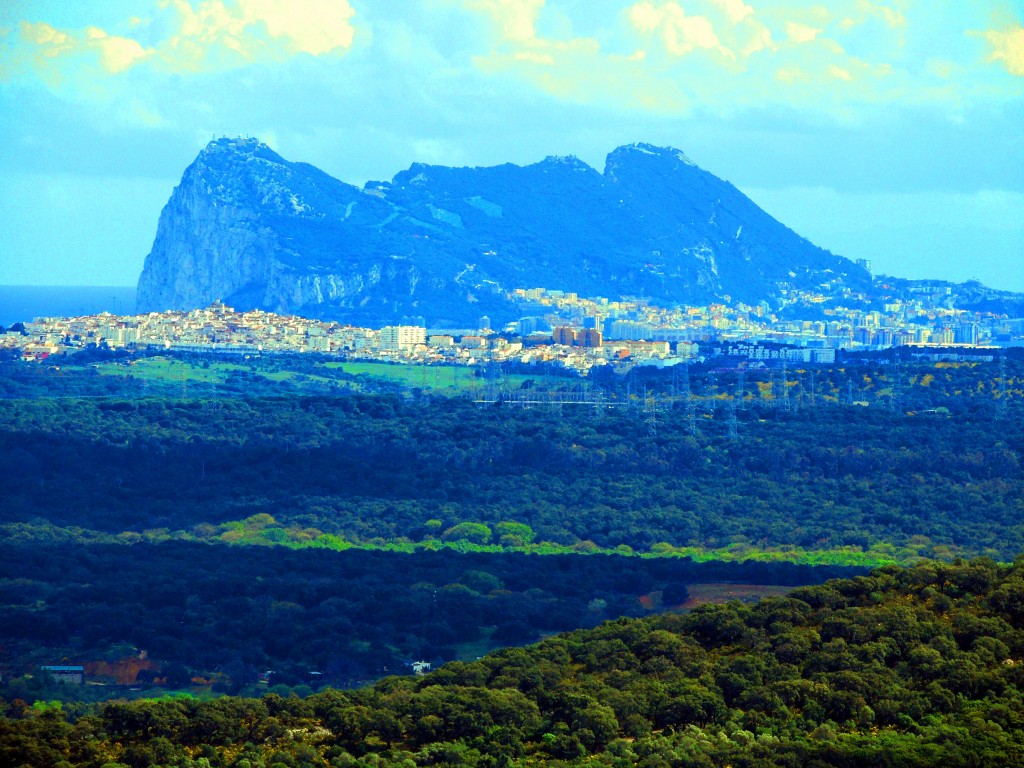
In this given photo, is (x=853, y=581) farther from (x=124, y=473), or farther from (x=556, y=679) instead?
(x=124, y=473)

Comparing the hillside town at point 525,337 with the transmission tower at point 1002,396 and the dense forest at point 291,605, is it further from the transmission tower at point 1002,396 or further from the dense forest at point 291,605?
the dense forest at point 291,605

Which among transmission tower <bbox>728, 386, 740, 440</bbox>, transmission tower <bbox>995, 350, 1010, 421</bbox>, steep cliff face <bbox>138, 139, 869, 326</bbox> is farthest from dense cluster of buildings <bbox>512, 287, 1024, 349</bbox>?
transmission tower <bbox>728, 386, 740, 440</bbox>

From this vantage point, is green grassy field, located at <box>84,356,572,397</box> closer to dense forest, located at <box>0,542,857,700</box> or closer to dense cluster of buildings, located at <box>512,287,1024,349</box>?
dense forest, located at <box>0,542,857,700</box>

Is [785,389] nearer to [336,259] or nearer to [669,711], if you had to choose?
[669,711]

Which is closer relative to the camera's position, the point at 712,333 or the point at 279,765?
the point at 279,765

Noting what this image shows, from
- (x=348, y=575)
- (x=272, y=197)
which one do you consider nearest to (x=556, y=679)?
(x=348, y=575)

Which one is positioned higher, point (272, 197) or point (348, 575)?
point (272, 197)
